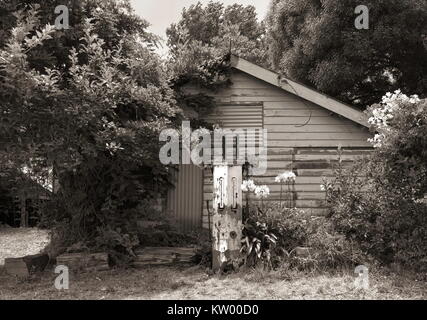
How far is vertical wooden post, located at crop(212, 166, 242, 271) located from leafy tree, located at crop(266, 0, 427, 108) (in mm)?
8592

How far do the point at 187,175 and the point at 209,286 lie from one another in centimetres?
449

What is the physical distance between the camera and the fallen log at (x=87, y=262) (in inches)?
317

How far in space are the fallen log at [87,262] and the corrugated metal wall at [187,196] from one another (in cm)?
320

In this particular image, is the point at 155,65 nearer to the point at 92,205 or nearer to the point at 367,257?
the point at 92,205

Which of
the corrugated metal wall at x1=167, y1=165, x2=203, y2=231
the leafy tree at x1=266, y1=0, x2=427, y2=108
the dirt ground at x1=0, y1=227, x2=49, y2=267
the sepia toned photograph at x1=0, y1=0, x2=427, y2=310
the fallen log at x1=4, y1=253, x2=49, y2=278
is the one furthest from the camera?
the leafy tree at x1=266, y1=0, x2=427, y2=108

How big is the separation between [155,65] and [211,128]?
7.92 feet

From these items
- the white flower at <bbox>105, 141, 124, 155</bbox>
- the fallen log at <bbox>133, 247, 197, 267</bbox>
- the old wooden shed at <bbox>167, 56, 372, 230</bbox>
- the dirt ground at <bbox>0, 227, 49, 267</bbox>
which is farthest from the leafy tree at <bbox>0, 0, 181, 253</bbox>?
the dirt ground at <bbox>0, 227, 49, 267</bbox>

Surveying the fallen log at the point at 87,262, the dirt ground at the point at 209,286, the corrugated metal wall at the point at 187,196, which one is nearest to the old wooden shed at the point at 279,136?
the corrugated metal wall at the point at 187,196

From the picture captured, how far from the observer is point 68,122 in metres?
7.62

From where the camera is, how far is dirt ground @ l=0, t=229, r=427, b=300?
648 cm

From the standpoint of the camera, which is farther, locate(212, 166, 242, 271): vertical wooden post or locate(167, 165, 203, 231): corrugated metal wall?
locate(167, 165, 203, 231): corrugated metal wall

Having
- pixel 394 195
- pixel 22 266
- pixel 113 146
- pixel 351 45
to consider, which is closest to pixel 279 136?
pixel 394 195

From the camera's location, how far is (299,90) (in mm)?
10828

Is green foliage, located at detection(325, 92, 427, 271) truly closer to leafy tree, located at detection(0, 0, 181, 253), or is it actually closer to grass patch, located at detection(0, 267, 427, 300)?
grass patch, located at detection(0, 267, 427, 300)
